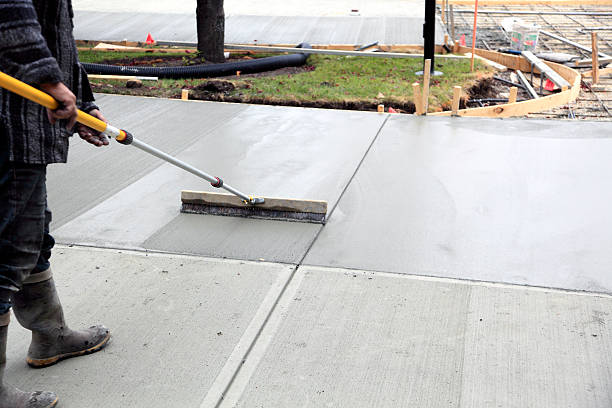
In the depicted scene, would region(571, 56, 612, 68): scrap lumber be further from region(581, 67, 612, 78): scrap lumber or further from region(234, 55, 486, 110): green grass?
region(234, 55, 486, 110): green grass

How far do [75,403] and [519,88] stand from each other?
28.7ft

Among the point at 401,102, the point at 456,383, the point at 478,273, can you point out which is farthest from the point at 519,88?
the point at 456,383

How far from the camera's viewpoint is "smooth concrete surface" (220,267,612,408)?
8.94 ft

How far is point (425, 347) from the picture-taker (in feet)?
10.0

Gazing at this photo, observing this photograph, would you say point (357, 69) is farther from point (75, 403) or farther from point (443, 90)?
point (75, 403)

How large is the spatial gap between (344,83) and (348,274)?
5.62 m

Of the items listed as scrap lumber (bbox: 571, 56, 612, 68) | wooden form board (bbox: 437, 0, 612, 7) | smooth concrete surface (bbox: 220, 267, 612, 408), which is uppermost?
wooden form board (bbox: 437, 0, 612, 7)

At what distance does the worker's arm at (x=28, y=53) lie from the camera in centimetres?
217

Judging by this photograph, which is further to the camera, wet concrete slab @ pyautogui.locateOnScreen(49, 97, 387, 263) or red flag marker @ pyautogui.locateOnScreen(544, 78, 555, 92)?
red flag marker @ pyautogui.locateOnScreen(544, 78, 555, 92)

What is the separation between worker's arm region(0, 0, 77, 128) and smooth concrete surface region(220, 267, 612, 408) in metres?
1.38

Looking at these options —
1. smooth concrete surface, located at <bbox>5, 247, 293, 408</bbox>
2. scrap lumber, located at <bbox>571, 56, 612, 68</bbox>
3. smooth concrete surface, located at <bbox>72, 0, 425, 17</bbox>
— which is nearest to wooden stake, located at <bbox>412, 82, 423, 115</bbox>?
smooth concrete surface, located at <bbox>5, 247, 293, 408</bbox>

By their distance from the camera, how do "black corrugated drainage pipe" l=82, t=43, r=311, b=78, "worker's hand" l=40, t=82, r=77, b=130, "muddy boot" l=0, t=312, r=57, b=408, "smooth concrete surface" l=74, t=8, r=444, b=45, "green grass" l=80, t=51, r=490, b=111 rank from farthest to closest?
"smooth concrete surface" l=74, t=8, r=444, b=45 < "black corrugated drainage pipe" l=82, t=43, r=311, b=78 < "green grass" l=80, t=51, r=490, b=111 < "muddy boot" l=0, t=312, r=57, b=408 < "worker's hand" l=40, t=82, r=77, b=130

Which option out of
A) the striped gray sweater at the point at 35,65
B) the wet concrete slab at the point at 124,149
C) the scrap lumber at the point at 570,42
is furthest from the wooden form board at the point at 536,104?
the striped gray sweater at the point at 35,65

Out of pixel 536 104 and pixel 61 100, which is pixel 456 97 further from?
pixel 61 100
